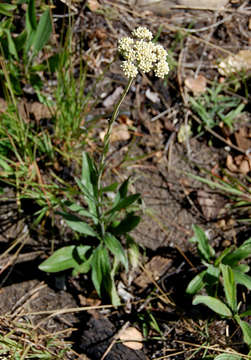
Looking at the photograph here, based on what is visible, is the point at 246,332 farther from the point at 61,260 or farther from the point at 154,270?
the point at 61,260

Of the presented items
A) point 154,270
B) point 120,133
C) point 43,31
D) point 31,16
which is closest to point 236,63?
point 120,133

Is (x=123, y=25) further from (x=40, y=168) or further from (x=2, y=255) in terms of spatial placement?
(x=2, y=255)

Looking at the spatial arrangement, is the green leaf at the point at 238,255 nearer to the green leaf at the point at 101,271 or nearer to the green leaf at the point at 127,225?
the green leaf at the point at 127,225

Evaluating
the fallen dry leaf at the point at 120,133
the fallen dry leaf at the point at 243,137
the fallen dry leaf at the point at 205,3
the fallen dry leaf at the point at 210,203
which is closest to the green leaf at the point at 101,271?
the fallen dry leaf at the point at 210,203

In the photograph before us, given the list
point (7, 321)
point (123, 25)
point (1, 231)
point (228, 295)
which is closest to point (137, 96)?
point (123, 25)

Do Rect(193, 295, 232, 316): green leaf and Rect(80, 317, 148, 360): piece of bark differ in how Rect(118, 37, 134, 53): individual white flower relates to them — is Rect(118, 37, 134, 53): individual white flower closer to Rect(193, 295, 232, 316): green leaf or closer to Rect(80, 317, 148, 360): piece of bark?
Rect(193, 295, 232, 316): green leaf
